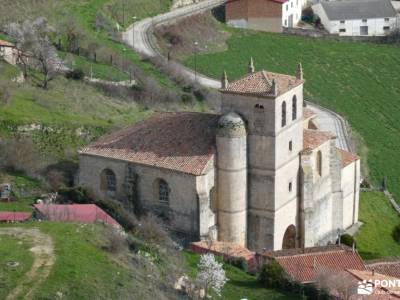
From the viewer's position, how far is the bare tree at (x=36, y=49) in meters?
79.9

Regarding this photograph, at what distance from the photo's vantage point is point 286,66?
110m

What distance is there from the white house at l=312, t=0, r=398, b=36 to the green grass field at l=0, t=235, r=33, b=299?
3372 inches

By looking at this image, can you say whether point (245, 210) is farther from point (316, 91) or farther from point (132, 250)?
point (316, 91)

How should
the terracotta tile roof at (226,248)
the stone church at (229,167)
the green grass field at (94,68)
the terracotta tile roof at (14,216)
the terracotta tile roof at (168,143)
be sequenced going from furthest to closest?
the green grass field at (94,68) → the terracotta tile roof at (168,143) → the stone church at (229,167) → the terracotta tile roof at (226,248) → the terracotta tile roof at (14,216)

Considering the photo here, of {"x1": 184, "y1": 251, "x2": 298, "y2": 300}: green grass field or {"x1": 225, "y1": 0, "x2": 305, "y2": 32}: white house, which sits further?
{"x1": 225, "y1": 0, "x2": 305, "y2": 32}: white house

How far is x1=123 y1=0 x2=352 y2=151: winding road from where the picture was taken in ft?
292

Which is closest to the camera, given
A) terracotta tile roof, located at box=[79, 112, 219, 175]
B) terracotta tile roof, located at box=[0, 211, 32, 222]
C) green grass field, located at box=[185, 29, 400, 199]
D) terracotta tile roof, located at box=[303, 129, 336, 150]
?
terracotta tile roof, located at box=[0, 211, 32, 222]

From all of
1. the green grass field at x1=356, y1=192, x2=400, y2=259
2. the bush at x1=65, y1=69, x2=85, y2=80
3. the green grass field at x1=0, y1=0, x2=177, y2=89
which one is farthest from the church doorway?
the green grass field at x1=0, y1=0, x2=177, y2=89

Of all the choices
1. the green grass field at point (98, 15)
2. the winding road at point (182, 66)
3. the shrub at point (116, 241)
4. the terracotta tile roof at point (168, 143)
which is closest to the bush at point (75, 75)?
the green grass field at point (98, 15)

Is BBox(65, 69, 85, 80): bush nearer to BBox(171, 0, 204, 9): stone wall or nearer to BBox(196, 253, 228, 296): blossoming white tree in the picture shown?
BBox(196, 253, 228, 296): blossoming white tree

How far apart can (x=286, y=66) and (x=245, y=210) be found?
170 feet

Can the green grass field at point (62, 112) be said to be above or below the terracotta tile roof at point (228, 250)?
above

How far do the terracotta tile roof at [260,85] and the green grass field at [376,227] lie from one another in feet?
38.2

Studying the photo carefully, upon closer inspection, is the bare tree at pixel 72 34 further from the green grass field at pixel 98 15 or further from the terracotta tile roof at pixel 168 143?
the terracotta tile roof at pixel 168 143
